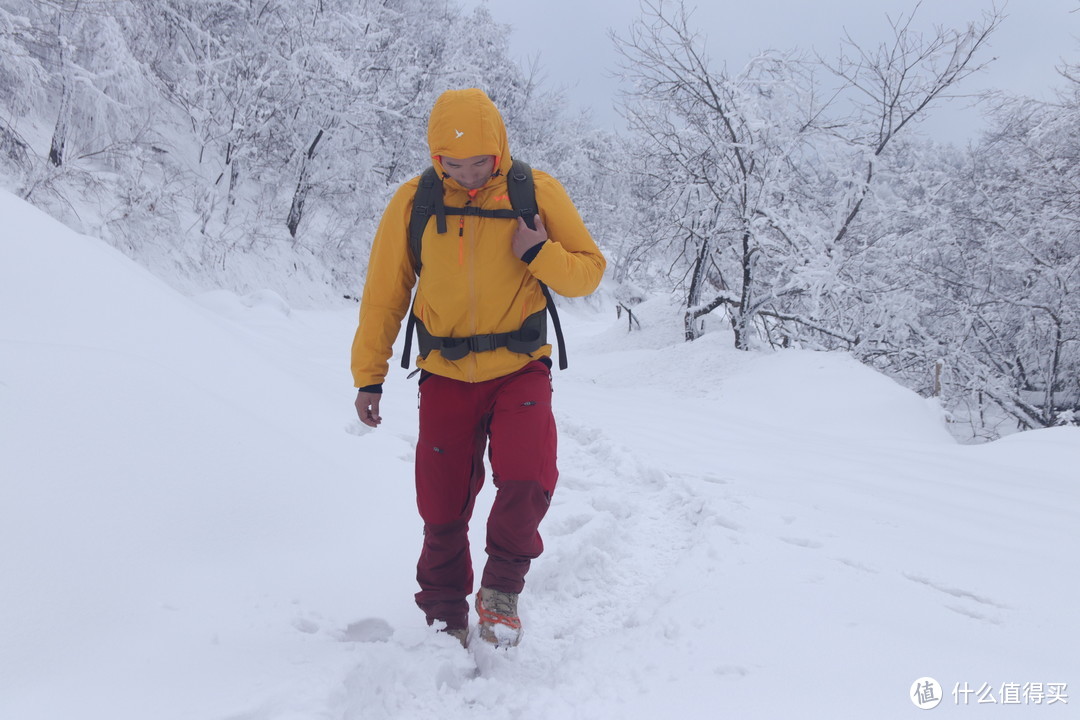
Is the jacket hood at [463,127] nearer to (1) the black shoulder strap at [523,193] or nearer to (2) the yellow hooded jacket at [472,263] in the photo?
(2) the yellow hooded jacket at [472,263]

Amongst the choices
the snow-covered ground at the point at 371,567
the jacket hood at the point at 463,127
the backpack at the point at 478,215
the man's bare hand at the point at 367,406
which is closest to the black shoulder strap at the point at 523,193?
the backpack at the point at 478,215

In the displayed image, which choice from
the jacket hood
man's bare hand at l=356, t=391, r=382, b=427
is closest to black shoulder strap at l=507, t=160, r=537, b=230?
the jacket hood

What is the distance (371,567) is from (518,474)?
37.5 inches

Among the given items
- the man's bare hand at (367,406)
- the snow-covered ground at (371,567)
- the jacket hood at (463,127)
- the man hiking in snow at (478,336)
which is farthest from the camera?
the man's bare hand at (367,406)

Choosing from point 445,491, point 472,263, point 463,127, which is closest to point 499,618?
point 445,491

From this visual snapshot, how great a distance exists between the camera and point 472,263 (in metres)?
2.39

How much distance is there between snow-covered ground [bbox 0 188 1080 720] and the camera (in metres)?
1.92

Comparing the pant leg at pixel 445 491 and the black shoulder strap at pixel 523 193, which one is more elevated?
the black shoulder strap at pixel 523 193

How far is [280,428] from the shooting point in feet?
11.6

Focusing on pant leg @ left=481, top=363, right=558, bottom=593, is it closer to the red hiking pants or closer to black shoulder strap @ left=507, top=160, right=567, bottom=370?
the red hiking pants

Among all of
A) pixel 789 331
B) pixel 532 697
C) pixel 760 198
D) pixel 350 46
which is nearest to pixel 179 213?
pixel 350 46

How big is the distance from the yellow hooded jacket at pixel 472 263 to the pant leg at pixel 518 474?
4.9 inches

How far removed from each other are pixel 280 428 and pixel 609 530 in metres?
1.82

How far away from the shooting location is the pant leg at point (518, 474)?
2.41 meters
